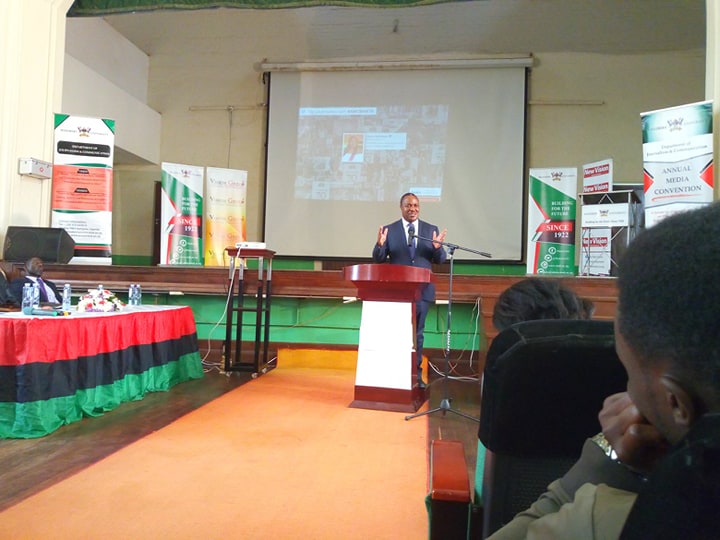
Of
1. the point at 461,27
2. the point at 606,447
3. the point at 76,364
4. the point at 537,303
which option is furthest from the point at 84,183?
the point at 606,447

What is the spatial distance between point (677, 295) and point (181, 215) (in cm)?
592

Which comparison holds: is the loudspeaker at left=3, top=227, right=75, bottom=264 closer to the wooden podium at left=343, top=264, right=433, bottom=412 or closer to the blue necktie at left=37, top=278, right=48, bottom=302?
the blue necktie at left=37, top=278, right=48, bottom=302

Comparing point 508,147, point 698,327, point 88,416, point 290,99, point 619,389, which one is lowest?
point 88,416

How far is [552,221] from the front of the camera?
566 cm

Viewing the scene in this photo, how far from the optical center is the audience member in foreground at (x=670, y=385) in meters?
0.29

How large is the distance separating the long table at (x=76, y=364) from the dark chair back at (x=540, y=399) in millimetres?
2558

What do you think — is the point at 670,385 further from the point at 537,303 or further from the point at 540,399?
the point at 537,303

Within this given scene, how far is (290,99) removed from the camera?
23.2ft

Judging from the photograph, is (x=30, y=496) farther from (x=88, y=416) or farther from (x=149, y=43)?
(x=149, y=43)

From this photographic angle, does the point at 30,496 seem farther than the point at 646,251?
Yes

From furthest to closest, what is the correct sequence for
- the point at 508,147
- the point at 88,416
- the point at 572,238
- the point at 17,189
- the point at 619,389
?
the point at 508,147 < the point at 572,238 < the point at 17,189 < the point at 88,416 < the point at 619,389

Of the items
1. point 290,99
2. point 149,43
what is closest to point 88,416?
point 290,99

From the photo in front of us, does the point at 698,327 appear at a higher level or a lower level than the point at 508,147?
lower

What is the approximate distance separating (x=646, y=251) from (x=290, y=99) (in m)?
7.19
